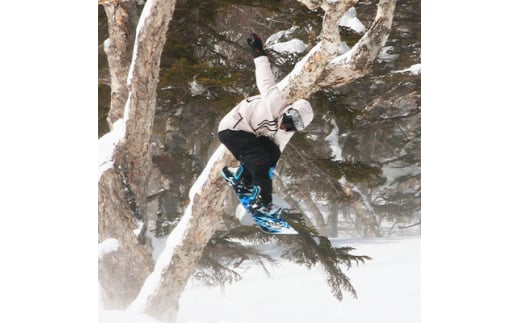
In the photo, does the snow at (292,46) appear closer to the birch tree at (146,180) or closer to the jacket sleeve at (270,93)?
the birch tree at (146,180)

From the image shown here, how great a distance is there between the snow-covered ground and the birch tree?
0.26 metres

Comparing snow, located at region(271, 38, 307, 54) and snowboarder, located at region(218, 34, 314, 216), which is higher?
snow, located at region(271, 38, 307, 54)

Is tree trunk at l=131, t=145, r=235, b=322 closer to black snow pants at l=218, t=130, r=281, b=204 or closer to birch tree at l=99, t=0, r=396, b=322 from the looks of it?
birch tree at l=99, t=0, r=396, b=322

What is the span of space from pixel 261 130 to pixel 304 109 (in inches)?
9.7

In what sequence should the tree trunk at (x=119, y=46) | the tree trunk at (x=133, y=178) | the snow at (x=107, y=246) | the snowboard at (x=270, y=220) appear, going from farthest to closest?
the snow at (x=107, y=246)
the tree trunk at (x=119, y=46)
the tree trunk at (x=133, y=178)
the snowboard at (x=270, y=220)

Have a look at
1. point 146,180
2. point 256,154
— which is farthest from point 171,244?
point 256,154

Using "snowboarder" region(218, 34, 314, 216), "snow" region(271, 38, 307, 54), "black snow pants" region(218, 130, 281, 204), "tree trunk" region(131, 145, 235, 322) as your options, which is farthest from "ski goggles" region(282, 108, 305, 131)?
"tree trunk" region(131, 145, 235, 322)

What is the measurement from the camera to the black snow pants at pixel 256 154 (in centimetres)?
295

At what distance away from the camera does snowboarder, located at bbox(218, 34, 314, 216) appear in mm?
2959

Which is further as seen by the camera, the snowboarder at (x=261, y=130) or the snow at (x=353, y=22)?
the snow at (x=353, y=22)

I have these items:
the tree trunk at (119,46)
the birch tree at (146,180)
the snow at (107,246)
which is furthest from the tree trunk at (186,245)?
the tree trunk at (119,46)

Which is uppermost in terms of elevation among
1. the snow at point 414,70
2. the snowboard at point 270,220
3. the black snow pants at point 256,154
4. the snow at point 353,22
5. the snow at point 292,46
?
the snow at point 353,22

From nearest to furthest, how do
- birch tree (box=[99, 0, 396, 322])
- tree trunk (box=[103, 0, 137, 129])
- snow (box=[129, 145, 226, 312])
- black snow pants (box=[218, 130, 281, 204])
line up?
black snow pants (box=[218, 130, 281, 204]) < birch tree (box=[99, 0, 396, 322]) < snow (box=[129, 145, 226, 312]) < tree trunk (box=[103, 0, 137, 129])

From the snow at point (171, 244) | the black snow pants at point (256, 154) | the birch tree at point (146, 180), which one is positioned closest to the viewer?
the black snow pants at point (256, 154)
